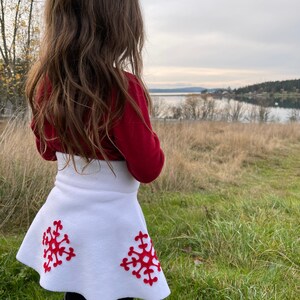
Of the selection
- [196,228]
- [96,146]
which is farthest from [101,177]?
[196,228]

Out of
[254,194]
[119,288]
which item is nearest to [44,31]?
[119,288]

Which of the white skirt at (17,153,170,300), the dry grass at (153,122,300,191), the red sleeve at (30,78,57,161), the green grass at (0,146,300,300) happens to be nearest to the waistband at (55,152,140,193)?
the white skirt at (17,153,170,300)

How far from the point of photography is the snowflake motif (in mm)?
1391

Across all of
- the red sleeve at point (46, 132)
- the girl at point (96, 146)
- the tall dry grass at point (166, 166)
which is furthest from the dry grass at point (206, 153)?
the girl at point (96, 146)

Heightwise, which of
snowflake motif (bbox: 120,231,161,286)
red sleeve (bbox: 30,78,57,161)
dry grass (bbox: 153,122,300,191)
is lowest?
dry grass (bbox: 153,122,300,191)

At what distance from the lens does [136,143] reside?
1275 millimetres

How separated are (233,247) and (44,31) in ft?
6.81

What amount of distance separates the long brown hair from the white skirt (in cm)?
9

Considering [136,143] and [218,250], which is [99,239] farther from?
[218,250]

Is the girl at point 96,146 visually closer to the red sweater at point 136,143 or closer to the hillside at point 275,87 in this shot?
the red sweater at point 136,143

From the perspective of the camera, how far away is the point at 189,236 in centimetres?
313

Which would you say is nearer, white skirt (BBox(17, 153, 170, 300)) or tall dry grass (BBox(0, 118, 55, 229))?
white skirt (BBox(17, 153, 170, 300))


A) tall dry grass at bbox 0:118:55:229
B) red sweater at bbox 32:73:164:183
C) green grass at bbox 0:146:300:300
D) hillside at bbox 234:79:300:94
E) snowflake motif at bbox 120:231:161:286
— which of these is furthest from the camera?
hillside at bbox 234:79:300:94

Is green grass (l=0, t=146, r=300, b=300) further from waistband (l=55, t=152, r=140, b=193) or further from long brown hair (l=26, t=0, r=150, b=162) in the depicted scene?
long brown hair (l=26, t=0, r=150, b=162)
